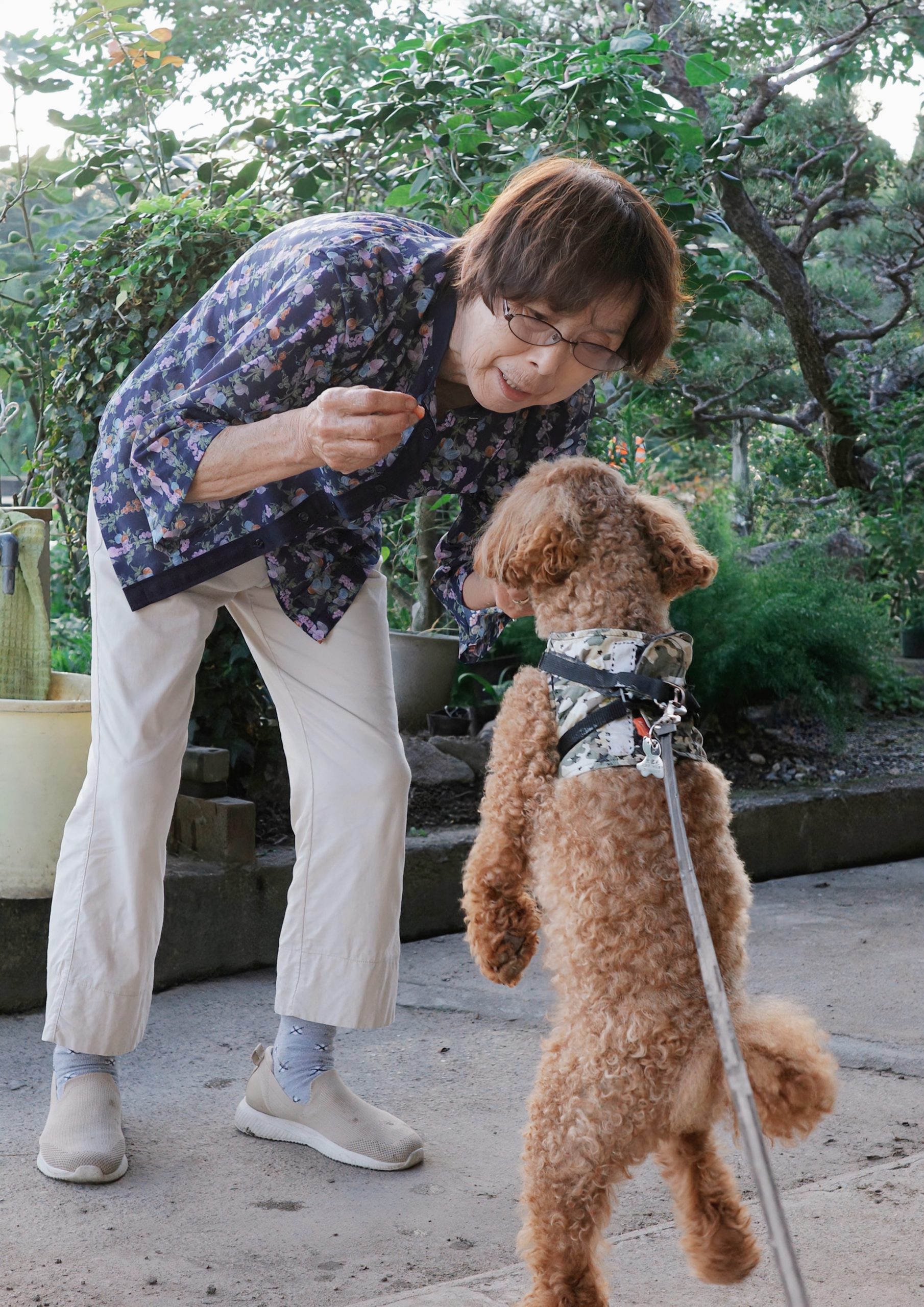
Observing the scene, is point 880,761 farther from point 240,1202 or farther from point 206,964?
point 240,1202

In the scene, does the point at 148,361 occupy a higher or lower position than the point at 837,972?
higher

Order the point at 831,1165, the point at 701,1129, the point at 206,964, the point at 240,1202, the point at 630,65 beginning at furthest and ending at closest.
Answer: the point at 630,65 < the point at 206,964 < the point at 831,1165 < the point at 240,1202 < the point at 701,1129

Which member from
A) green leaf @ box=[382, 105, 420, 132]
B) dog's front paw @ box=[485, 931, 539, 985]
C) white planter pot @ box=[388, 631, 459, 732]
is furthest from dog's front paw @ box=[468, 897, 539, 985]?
green leaf @ box=[382, 105, 420, 132]

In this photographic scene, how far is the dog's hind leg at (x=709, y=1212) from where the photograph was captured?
1695mm

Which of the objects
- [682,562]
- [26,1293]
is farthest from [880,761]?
[26,1293]

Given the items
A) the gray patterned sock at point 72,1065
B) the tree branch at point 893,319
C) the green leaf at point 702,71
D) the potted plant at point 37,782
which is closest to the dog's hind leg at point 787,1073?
the gray patterned sock at point 72,1065

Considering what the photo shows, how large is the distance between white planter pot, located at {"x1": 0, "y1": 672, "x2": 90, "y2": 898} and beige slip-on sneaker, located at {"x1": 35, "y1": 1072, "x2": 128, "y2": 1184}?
2.61 ft

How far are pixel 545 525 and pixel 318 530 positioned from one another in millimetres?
567

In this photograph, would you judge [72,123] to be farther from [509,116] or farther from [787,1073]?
[787,1073]

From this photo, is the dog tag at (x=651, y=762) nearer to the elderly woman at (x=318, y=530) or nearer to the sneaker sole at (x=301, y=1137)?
the elderly woman at (x=318, y=530)

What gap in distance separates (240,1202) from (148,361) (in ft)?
4.80

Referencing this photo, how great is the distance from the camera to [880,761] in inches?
195

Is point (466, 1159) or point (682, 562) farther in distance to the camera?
point (466, 1159)

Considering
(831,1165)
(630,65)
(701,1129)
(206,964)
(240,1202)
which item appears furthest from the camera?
(630,65)
